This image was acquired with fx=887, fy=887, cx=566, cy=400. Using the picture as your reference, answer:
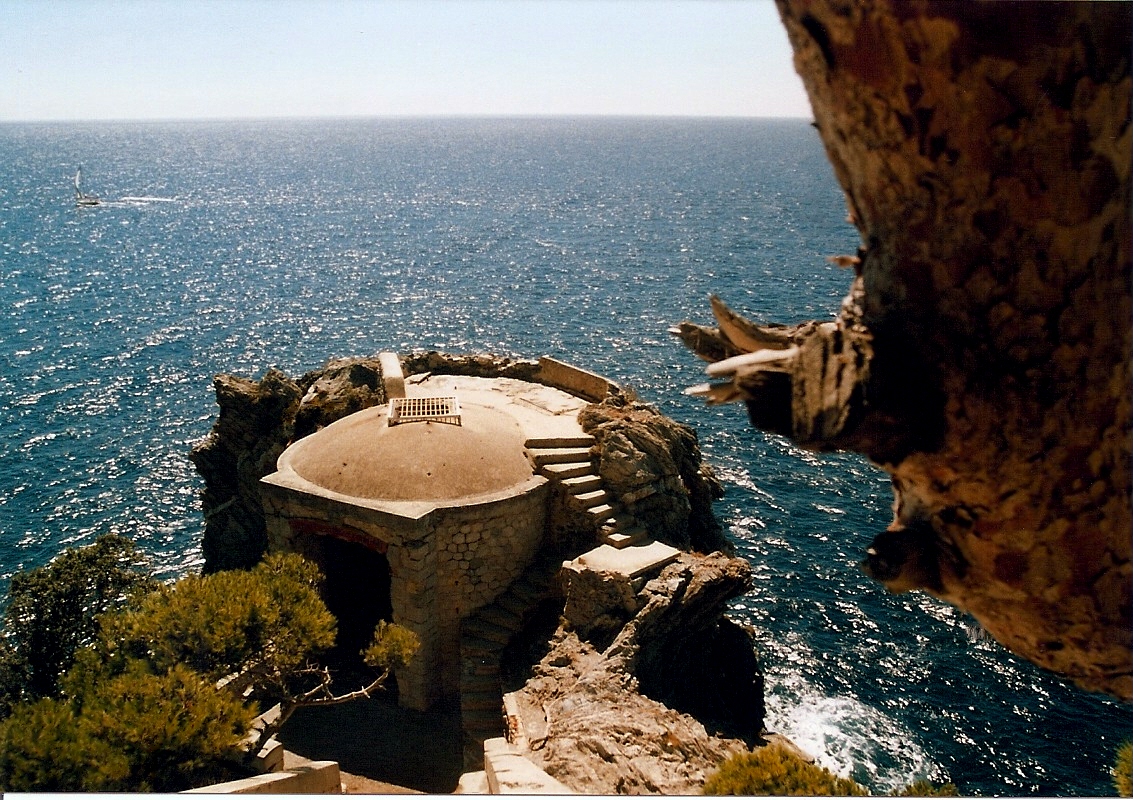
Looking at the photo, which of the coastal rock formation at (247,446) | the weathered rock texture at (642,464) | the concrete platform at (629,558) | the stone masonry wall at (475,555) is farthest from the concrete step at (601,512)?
the coastal rock formation at (247,446)

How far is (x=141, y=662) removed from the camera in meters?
16.3

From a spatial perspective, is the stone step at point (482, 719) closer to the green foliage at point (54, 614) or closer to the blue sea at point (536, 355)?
the green foliage at point (54, 614)

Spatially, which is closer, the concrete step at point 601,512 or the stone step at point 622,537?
the stone step at point 622,537

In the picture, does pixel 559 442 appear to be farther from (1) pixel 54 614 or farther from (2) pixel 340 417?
(1) pixel 54 614

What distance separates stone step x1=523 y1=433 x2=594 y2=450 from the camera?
27.7 metres

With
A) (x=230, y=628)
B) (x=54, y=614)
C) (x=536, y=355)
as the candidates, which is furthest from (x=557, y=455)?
(x=536, y=355)

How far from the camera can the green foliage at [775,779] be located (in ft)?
41.9

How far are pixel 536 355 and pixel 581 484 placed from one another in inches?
1473

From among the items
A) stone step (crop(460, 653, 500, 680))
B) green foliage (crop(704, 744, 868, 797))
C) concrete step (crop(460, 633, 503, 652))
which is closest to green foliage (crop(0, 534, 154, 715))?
concrete step (crop(460, 633, 503, 652))

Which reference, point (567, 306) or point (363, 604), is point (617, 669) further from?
point (567, 306)

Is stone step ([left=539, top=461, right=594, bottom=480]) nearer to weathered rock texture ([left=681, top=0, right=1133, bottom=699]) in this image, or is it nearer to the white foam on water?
the white foam on water

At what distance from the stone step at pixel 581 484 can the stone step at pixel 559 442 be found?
1.41 meters

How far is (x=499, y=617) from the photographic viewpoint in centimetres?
2500

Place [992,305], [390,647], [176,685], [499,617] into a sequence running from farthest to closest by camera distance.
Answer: [499,617]
[390,647]
[176,685]
[992,305]
